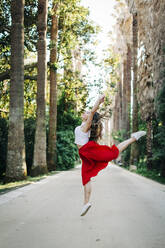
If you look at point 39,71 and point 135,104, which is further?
point 135,104

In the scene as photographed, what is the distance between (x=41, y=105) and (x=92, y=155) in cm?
1273

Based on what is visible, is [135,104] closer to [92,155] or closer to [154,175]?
[154,175]

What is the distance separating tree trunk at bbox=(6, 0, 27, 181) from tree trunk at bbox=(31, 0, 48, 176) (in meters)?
4.34

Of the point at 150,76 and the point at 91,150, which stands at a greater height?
the point at 150,76

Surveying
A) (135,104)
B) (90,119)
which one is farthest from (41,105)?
(90,119)

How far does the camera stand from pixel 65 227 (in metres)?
4.88

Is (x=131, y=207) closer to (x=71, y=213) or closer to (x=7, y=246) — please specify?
(x=71, y=213)

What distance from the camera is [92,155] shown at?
562 cm

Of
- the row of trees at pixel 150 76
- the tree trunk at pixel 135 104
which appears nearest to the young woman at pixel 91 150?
the row of trees at pixel 150 76

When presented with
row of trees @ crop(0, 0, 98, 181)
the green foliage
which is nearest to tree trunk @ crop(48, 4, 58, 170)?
row of trees @ crop(0, 0, 98, 181)

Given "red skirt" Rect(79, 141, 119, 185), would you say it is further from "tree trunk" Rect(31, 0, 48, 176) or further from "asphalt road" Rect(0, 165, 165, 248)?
"tree trunk" Rect(31, 0, 48, 176)

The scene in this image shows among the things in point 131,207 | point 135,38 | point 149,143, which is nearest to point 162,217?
point 131,207

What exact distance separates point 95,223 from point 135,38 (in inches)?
955

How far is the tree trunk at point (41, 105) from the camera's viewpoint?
1773 centimetres
